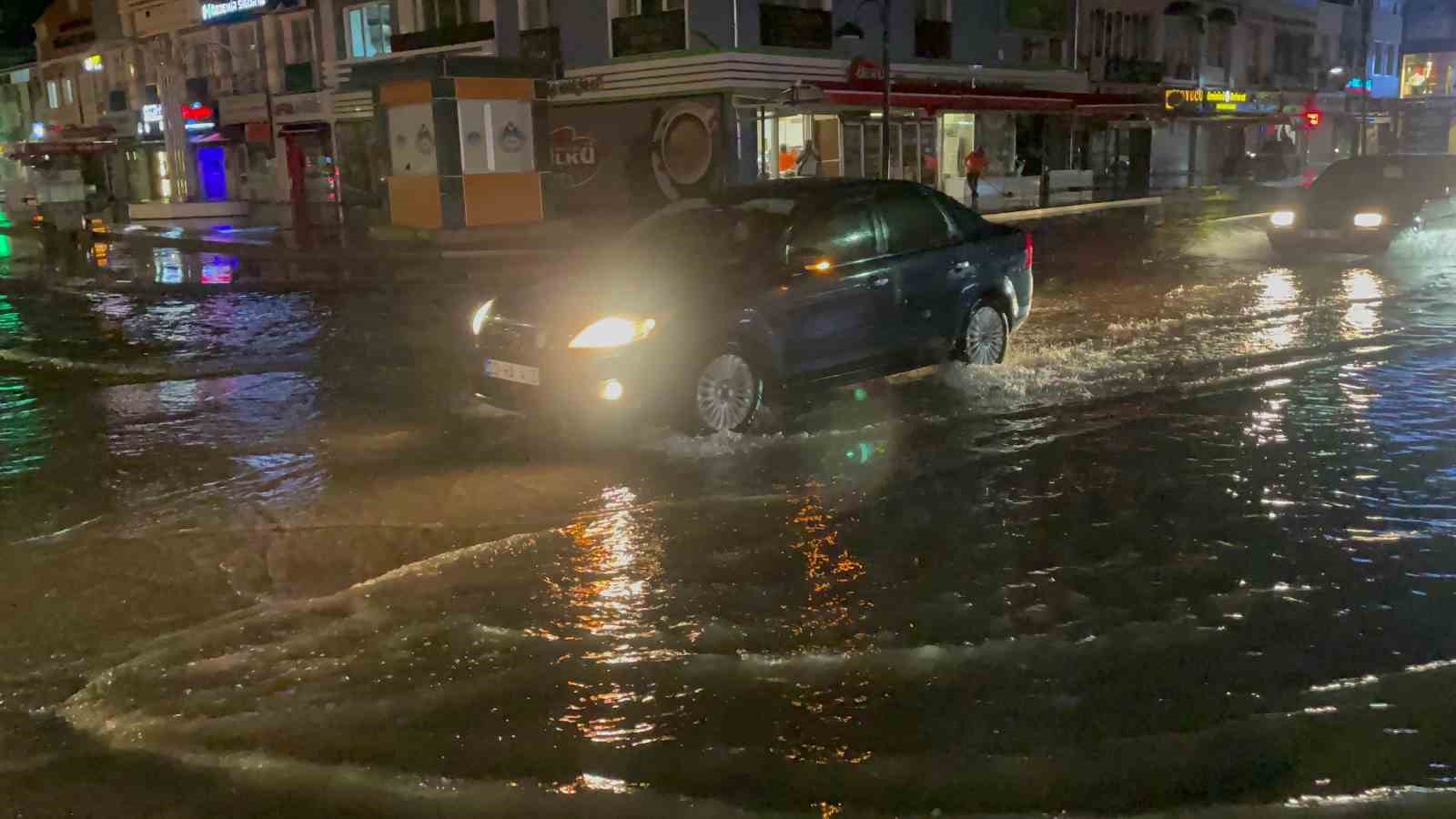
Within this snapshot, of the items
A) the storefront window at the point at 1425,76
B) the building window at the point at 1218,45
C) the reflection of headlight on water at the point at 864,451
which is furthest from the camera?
the storefront window at the point at 1425,76

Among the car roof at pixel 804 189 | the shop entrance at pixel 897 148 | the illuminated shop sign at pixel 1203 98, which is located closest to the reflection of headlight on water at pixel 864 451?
the car roof at pixel 804 189

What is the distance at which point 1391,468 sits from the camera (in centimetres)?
693

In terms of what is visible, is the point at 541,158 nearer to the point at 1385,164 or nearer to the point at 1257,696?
the point at 1385,164

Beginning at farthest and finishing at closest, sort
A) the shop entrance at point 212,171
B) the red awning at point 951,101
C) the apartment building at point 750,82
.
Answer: the shop entrance at point 212,171
the apartment building at point 750,82
the red awning at point 951,101

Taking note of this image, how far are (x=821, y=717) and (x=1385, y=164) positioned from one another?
18.4 m

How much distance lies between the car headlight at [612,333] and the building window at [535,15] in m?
26.2

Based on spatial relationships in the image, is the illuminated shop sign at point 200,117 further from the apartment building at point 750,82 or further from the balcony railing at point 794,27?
the balcony railing at point 794,27

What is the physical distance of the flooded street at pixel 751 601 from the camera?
12.3 ft

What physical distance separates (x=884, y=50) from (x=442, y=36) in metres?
13.6

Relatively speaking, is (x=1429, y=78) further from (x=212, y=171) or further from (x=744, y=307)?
(x=744, y=307)

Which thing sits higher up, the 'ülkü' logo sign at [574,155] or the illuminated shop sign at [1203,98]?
the illuminated shop sign at [1203,98]

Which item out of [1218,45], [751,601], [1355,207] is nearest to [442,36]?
[1355,207]

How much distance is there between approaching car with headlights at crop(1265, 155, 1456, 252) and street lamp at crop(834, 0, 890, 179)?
8.06 m

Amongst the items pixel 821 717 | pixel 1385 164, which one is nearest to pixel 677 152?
pixel 1385 164
